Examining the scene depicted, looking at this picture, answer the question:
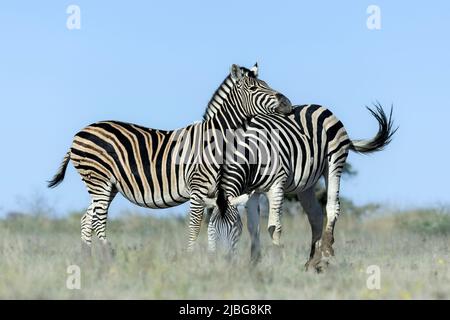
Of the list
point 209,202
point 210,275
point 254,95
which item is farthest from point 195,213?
point 210,275

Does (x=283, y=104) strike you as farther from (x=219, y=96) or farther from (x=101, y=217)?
(x=101, y=217)

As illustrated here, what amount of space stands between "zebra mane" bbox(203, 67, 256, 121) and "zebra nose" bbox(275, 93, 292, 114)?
540mm

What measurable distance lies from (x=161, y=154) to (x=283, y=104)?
216 centimetres

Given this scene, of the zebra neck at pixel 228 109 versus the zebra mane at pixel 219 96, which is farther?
the zebra mane at pixel 219 96

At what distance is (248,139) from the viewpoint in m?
12.2

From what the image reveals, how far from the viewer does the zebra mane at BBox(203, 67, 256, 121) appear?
12.6m

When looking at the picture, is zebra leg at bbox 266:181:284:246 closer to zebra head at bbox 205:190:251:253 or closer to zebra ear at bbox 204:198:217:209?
zebra head at bbox 205:190:251:253

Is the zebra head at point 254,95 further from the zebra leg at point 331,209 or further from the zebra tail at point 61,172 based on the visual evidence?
the zebra tail at point 61,172

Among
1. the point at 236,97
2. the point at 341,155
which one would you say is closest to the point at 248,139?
the point at 236,97

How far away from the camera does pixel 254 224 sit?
472 inches

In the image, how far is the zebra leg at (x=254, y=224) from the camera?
37.8ft

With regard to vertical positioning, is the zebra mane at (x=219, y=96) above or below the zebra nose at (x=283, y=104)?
above

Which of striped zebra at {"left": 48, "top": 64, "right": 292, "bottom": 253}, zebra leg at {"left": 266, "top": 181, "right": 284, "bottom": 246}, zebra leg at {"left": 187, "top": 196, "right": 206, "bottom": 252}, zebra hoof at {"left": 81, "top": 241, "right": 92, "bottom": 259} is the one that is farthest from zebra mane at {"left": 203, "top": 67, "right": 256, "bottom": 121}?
zebra hoof at {"left": 81, "top": 241, "right": 92, "bottom": 259}

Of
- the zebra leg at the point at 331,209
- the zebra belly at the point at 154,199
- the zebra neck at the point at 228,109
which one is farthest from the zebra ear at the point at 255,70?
the zebra belly at the point at 154,199
